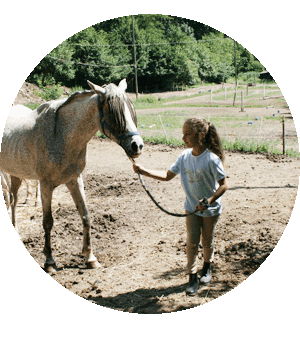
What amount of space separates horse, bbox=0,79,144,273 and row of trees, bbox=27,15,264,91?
39cm

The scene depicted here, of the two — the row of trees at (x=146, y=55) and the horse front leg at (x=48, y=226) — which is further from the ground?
the row of trees at (x=146, y=55)

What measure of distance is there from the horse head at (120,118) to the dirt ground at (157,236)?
50.6 inches

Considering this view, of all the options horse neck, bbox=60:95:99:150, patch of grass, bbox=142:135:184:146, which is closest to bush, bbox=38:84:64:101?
horse neck, bbox=60:95:99:150

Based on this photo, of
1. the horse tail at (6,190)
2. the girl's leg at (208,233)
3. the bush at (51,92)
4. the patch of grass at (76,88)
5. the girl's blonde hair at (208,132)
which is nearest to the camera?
the girl's blonde hair at (208,132)

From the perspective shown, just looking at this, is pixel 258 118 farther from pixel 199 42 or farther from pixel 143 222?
pixel 143 222

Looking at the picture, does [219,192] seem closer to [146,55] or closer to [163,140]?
[146,55]

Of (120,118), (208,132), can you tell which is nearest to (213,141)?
(208,132)

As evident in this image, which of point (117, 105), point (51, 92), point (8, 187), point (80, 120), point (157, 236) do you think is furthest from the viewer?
point (8, 187)

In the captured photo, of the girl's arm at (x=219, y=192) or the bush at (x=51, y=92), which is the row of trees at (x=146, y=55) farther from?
the girl's arm at (x=219, y=192)

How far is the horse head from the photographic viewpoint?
258cm

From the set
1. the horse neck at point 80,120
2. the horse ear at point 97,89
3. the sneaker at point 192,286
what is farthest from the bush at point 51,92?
the sneaker at point 192,286

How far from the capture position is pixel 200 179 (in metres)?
2.58

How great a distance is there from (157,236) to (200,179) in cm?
161

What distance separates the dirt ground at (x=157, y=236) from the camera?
2.91 m
